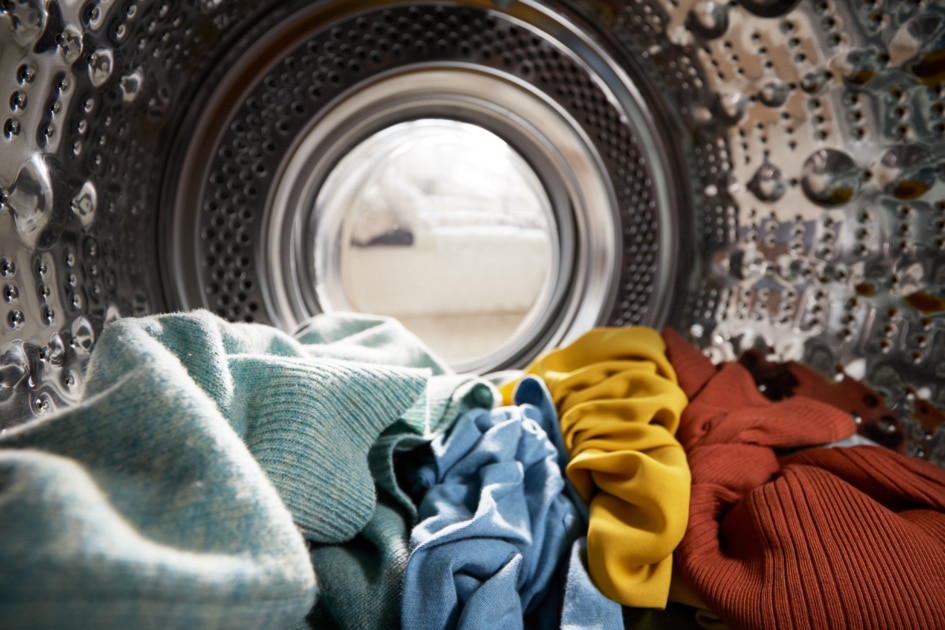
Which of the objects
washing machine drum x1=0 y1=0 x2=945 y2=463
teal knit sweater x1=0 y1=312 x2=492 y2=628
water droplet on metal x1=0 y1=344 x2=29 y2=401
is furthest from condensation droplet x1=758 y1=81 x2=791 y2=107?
water droplet on metal x1=0 y1=344 x2=29 y2=401

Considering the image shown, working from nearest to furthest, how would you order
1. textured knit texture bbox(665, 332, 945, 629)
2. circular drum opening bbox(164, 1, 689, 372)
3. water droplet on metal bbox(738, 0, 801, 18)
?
textured knit texture bbox(665, 332, 945, 629)
water droplet on metal bbox(738, 0, 801, 18)
circular drum opening bbox(164, 1, 689, 372)

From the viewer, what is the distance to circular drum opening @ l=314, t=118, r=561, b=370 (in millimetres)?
980

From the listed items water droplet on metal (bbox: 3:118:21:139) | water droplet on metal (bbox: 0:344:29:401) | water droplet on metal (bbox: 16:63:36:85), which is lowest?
water droplet on metal (bbox: 0:344:29:401)

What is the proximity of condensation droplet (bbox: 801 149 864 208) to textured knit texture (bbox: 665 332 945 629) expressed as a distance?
8.6 inches

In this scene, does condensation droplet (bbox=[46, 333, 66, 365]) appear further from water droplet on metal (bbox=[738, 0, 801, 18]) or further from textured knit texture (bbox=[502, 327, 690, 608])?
water droplet on metal (bbox=[738, 0, 801, 18])

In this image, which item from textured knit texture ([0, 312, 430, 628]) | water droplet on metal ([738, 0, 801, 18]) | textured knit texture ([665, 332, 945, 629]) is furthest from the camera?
water droplet on metal ([738, 0, 801, 18])

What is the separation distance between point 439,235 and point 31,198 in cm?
54

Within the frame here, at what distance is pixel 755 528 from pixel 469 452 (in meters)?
0.22

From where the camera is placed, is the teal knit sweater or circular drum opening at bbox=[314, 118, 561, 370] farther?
circular drum opening at bbox=[314, 118, 561, 370]

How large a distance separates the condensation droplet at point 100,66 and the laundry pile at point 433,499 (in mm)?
245

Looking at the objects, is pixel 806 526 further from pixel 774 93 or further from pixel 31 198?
pixel 31 198

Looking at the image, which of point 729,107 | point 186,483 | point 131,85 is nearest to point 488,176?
point 729,107

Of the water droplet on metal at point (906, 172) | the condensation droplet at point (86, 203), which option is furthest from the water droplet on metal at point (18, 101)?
the water droplet on metal at point (906, 172)

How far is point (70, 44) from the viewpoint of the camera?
1.74 ft
